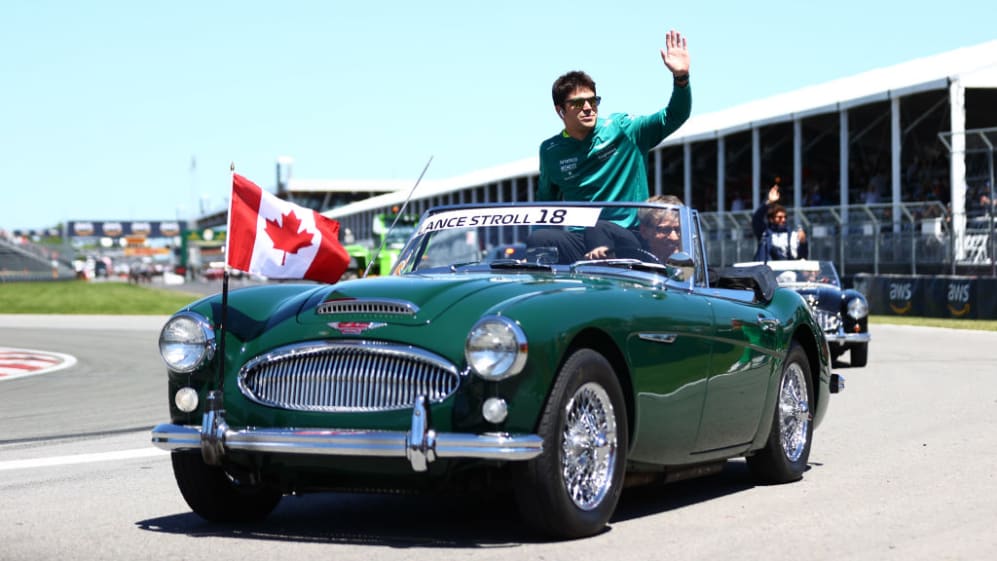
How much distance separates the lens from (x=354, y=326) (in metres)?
5.12

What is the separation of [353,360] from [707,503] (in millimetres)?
1911

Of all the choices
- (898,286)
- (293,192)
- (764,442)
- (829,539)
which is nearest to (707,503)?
(764,442)

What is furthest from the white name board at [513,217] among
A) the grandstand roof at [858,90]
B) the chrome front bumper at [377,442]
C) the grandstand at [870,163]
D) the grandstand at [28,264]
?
the grandstand at [28,264]

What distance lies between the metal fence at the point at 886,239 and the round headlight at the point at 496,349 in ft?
69.0

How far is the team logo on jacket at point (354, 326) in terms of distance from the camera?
5.10m

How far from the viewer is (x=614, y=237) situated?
643 centimetres

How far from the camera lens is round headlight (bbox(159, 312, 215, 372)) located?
5.41 meters

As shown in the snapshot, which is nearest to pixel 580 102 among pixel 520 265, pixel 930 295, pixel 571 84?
pixel 571 84

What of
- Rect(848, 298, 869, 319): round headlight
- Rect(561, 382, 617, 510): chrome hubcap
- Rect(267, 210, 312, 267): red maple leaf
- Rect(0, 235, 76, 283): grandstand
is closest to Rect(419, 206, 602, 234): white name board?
Rect(267, 210, 312, 267): red maple leaf

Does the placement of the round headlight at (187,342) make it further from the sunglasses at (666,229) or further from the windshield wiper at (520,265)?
the sunglasses at (666,229)

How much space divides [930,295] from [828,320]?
11286 millimetres

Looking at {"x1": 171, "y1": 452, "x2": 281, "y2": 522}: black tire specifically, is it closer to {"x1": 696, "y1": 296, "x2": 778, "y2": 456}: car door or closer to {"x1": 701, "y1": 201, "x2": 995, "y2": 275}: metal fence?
{"x1": 696, "y1": 296, "x2": 778, "y2": 456}: car door

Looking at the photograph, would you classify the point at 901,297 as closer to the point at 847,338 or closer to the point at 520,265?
the point at 847,338

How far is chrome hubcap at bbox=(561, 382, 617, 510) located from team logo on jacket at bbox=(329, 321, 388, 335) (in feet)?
2.33
